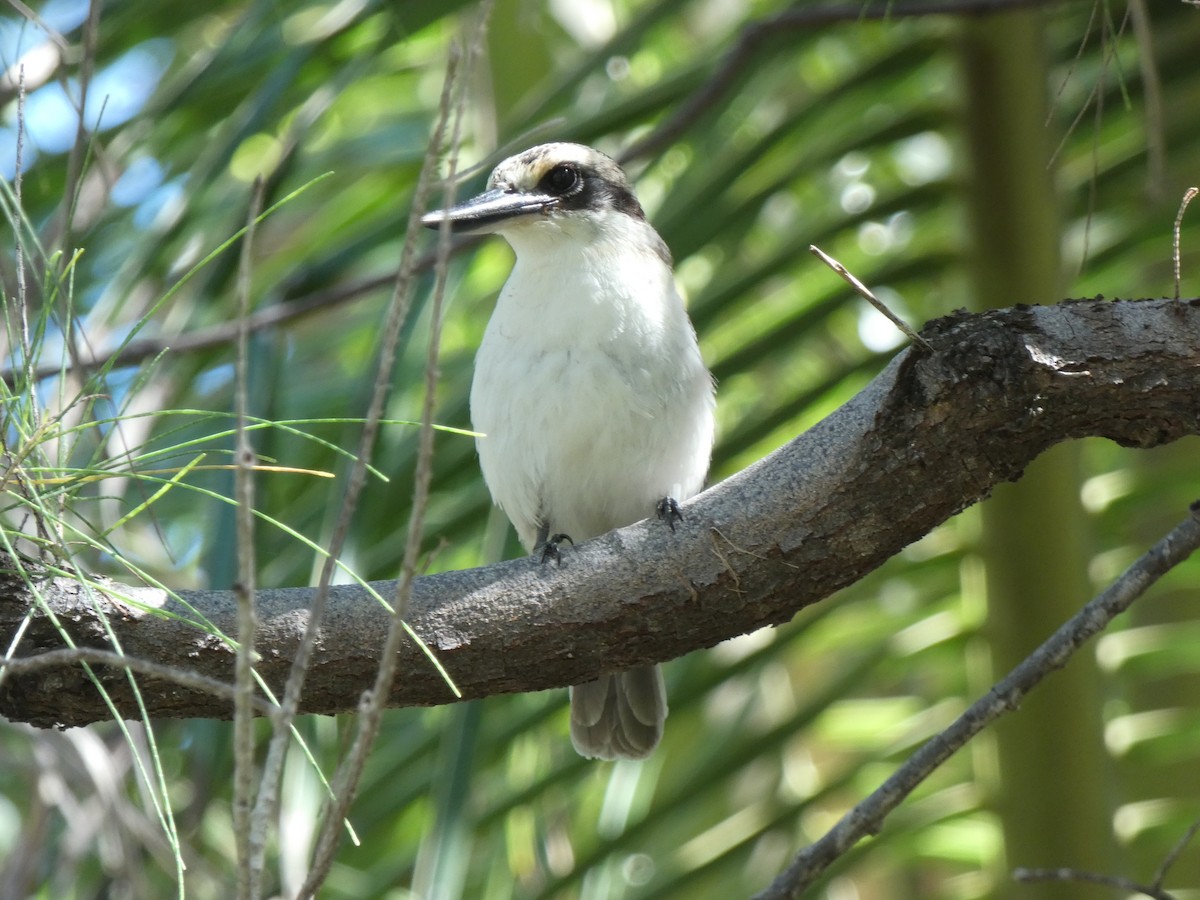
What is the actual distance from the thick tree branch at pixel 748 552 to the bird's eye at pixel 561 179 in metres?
1.49

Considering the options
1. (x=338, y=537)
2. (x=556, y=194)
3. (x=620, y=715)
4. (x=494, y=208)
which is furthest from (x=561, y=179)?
(x=338, y=537)

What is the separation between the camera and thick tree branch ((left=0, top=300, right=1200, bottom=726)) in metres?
1.94

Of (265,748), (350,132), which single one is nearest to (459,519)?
(265,748)

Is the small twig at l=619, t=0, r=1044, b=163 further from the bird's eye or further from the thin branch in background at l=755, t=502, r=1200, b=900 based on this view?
the thin branch in background at l=755, t=502, r=1200, b=900

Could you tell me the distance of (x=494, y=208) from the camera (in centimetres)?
332

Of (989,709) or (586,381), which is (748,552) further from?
(586,381)

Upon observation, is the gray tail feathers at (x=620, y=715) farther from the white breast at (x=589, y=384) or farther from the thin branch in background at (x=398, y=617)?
the thin branch in background at (x=398, y=617)

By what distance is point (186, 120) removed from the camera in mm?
3402

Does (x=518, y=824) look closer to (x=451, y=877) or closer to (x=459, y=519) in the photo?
(x=459, y=519)

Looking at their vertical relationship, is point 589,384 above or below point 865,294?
above

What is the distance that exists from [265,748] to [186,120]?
142 centimetres

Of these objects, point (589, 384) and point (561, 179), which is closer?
point (589, 384)

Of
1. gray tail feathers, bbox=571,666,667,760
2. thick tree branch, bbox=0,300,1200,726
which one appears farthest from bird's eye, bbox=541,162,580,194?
thick tree branch, bbox=0,300,1200,726

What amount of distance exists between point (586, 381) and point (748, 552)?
49.4 inches
